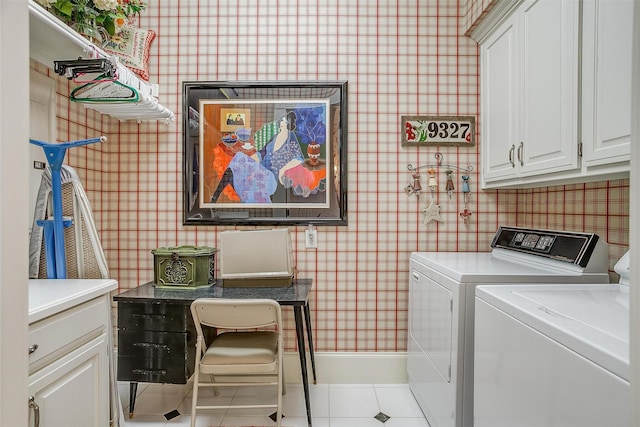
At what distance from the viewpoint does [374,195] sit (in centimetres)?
271

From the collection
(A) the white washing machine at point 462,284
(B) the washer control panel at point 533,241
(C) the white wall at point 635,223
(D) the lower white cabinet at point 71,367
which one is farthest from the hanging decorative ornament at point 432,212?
(C) the white wall at point 635,223

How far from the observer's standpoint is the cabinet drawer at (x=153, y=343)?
Answer: 2.10 metres

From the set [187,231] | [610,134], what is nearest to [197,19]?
[187,231]

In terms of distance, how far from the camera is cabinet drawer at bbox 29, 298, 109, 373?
1.18 m

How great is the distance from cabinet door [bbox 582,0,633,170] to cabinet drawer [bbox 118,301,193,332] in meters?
2.00

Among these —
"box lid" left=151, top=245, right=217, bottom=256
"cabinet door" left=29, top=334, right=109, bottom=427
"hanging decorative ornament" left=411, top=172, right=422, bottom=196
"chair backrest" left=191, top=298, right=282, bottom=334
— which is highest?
"hanging decorative ornament" left=411, top=172, right=422, bottom=196

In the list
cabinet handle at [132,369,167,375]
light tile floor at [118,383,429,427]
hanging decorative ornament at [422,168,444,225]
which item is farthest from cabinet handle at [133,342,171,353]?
hanging decorative ornament at [422,168,444,225]

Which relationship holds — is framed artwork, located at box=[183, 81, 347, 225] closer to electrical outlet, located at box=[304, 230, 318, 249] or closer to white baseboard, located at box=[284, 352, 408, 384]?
electrical outlet, located at box=[304, 230, 318, 249]

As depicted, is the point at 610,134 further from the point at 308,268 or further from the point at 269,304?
the point at 308,268

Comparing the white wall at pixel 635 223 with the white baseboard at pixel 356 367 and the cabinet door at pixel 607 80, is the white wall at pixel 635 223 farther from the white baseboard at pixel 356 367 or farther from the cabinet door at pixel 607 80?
the white baseboard at pixel 356 367

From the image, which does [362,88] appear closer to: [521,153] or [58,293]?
[521,153]

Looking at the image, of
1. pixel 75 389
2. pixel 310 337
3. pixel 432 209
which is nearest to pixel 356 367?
A: pixel 310 337

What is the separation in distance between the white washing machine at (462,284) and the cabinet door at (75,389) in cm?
145

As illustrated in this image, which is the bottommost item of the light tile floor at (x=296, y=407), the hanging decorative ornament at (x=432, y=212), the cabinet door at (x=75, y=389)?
the light tile floor at (x=296, y=407)
